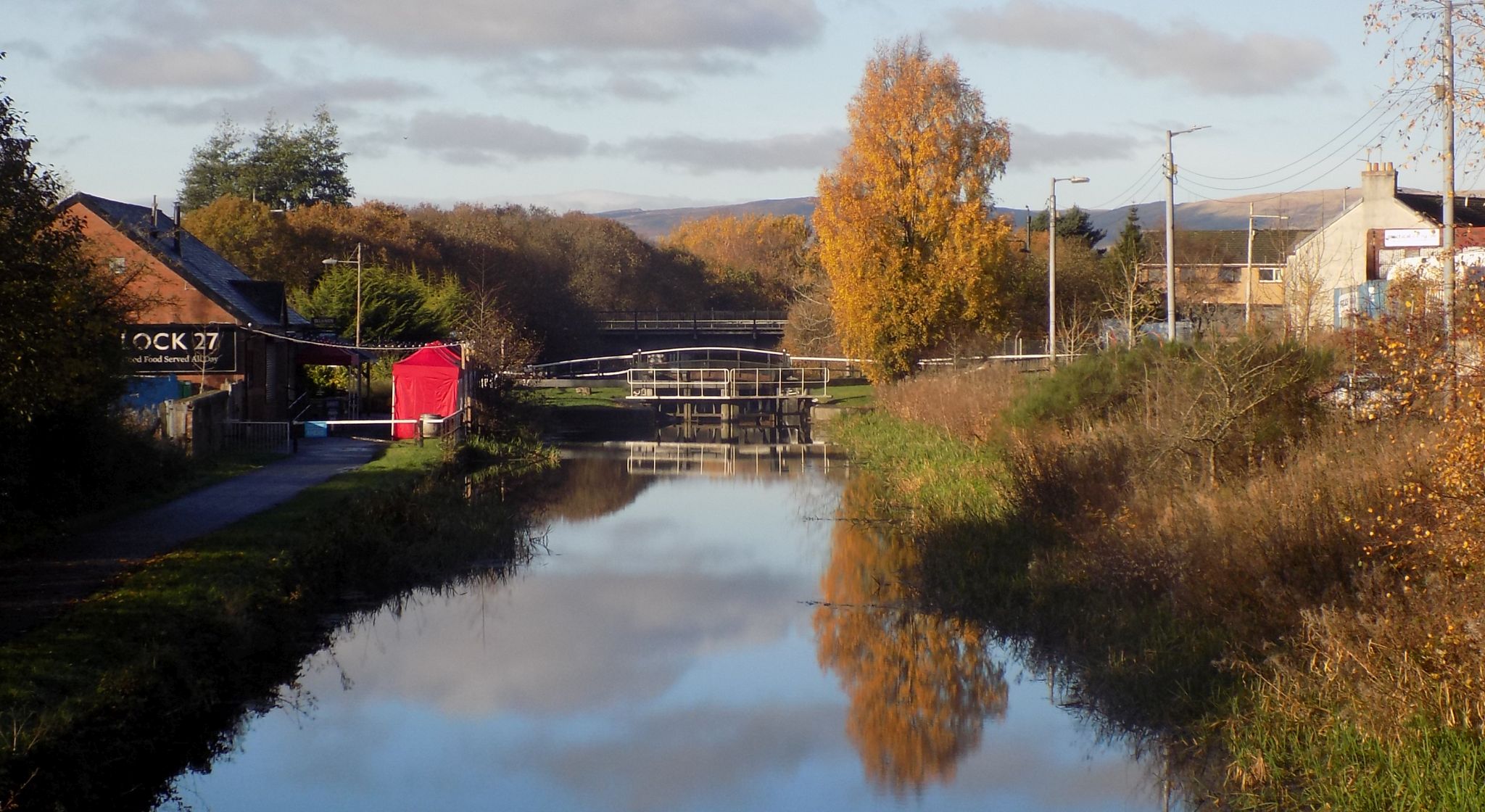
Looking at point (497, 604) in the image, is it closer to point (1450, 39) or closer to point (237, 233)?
point (1450, 39)

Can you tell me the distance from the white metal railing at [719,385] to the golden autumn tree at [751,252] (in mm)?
20868

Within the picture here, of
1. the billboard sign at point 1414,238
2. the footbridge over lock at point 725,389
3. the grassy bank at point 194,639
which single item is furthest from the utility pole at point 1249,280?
the footbridge over lock at point 725,389

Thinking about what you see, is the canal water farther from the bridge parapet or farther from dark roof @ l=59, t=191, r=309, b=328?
the bridge parapet

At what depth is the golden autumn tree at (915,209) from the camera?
37938 millimetres

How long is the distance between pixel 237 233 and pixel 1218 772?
164 feet

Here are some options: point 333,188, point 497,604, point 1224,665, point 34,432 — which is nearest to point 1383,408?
point 1224,665

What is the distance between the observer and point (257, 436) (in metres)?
28.5

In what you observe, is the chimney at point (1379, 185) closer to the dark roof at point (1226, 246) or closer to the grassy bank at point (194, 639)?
the dark roof at point (1226, 246)

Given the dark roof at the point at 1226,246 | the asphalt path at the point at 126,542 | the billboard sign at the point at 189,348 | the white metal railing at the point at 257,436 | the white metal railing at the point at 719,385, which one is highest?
the dark roof at the point at 1226,246

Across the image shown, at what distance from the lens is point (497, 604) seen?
16.3 metres

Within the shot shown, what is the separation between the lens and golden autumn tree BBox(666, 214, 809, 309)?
93.3m

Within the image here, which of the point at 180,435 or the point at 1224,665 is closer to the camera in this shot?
the point at 1224,665

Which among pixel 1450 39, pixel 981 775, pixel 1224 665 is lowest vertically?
pixel 981 775

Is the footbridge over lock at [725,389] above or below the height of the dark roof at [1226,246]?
below
